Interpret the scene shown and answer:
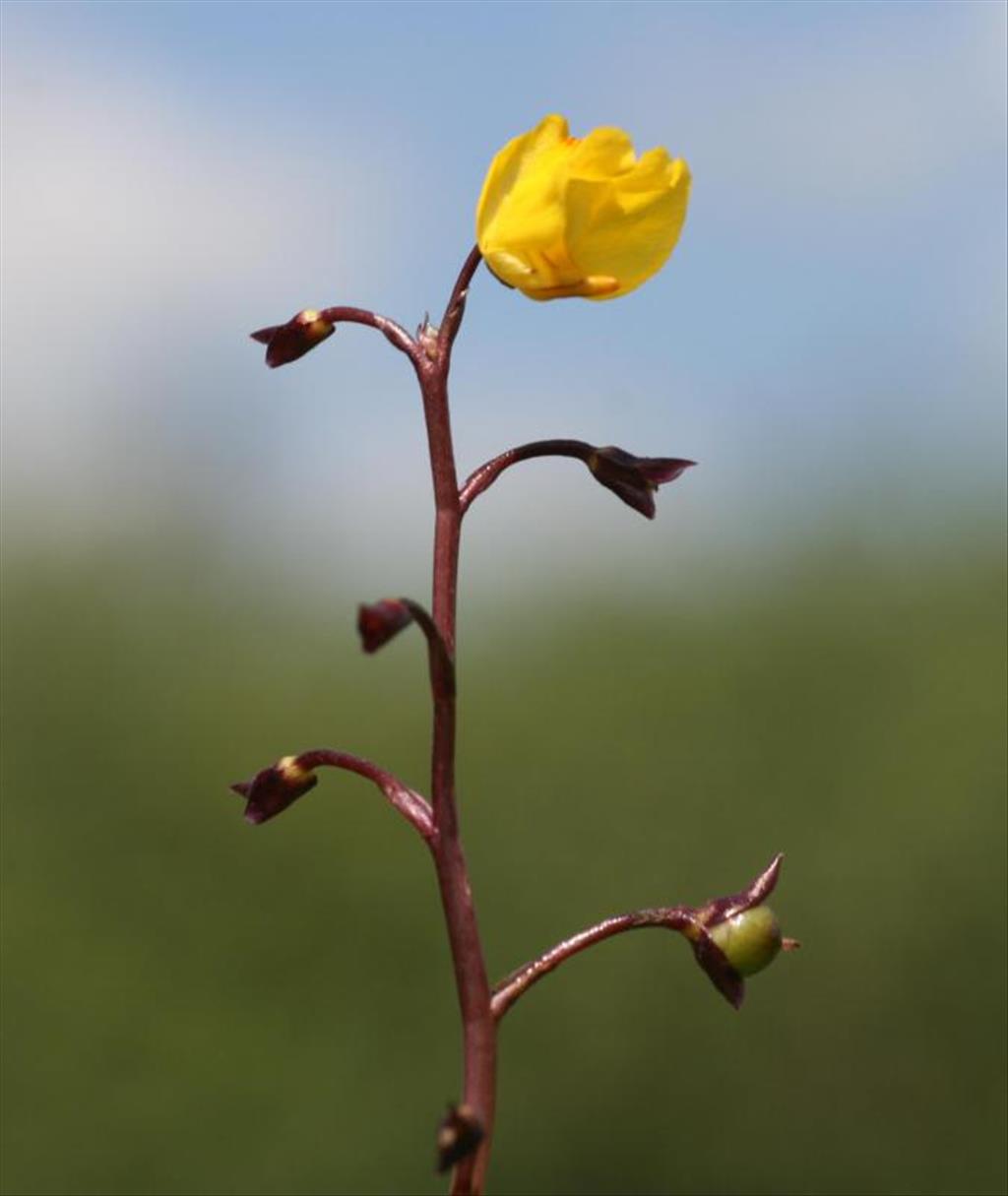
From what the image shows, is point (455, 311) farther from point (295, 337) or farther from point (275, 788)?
point (275, 788)

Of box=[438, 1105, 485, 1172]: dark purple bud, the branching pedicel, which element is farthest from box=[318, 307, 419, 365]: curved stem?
box=[438, 1105, 485, 1172]: dark purple bud

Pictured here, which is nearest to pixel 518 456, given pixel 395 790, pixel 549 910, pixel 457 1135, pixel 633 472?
pixel 633 472

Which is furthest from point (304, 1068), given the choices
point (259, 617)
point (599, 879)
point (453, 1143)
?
point (453, 1143)

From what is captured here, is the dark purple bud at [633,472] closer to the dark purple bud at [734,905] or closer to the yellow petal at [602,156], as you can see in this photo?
the yellow petal at [602,156]

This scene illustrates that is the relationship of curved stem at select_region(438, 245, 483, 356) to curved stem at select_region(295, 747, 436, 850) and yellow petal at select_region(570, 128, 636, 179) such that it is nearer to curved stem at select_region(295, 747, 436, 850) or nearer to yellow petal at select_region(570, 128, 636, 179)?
yellow petal at select_region(570, 128, 636, 179)

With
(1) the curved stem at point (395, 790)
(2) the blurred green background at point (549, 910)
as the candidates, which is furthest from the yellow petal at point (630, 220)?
(2) the blurred green background at point (549, 910)

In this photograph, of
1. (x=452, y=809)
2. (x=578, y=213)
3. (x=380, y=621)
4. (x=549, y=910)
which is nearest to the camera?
(x=380, y=621)
